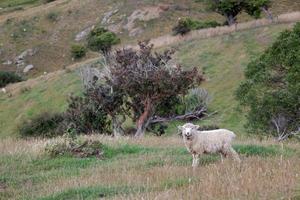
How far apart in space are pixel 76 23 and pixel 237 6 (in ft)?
94.1

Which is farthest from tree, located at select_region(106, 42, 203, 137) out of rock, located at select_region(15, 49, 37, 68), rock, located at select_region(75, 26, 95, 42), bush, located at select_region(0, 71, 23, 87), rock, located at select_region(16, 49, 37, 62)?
rock, located at select_region(75, 26, 95, 42)

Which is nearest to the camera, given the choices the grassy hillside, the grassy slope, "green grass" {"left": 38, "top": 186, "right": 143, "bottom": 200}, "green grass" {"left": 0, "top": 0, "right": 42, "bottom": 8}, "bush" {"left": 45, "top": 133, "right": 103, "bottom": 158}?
"green grass" {"left": 38, "top": 186, "right": 143, "bottom": 200}

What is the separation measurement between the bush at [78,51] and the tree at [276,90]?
37.0 meters

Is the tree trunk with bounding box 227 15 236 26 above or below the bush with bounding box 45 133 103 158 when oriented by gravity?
below

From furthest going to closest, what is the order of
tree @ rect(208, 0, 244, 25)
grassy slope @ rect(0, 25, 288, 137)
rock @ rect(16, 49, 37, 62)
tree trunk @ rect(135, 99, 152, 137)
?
rock @ rect(16, 49, 37, 62) < tree @ rect(208, 0, 244, 25) < grassy slope @ rect(0, 25, 288, 137) < tree trunk @ rect(135, 99, 152, 137)

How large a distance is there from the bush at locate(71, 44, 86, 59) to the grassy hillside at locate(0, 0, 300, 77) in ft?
5.24

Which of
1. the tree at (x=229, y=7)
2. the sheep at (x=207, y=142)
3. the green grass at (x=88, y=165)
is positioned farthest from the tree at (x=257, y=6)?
the sheep at (x=207, y=142)

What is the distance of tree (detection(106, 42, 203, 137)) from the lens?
2053 cm

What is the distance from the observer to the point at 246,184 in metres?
7.97

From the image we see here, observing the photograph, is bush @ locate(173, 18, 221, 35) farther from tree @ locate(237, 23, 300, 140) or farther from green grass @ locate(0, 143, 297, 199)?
green grass @ locate(0, 143, 297, 199)

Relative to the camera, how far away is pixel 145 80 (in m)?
20.5

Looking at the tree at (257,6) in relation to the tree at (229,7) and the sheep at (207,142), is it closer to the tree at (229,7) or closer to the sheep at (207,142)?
the tree at (229,7)

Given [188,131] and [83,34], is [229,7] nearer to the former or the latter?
[83,34]

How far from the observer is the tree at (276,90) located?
21172 mm
